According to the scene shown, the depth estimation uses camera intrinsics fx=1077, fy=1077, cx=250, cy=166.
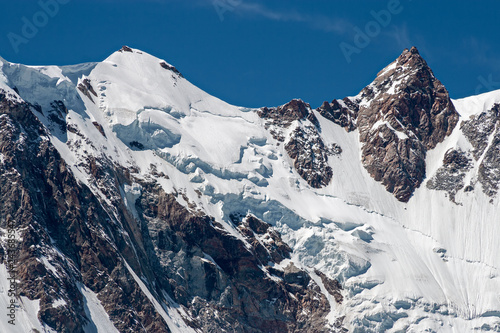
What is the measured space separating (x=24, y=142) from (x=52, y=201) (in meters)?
12.2

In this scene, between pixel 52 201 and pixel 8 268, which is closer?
pixel 8 268

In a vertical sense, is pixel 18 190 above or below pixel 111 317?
above

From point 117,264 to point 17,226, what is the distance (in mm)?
21016

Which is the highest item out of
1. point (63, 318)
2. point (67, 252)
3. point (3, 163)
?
point (3, 163)

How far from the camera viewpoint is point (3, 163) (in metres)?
194

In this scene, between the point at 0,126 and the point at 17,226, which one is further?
the point at 0,126

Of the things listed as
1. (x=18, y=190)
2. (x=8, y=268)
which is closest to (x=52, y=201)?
(x=18, y=190)

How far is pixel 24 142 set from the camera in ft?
655

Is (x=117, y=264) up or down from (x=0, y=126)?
down

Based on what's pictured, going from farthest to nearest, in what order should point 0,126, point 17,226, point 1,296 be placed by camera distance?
point 0,126, point 17,226, point 1,296

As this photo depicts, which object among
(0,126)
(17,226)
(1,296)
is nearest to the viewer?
(1,296)

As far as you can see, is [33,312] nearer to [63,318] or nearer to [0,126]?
[63,318]

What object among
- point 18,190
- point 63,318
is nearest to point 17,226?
point 18,190

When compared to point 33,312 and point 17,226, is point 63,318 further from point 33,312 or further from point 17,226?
point 17,226
